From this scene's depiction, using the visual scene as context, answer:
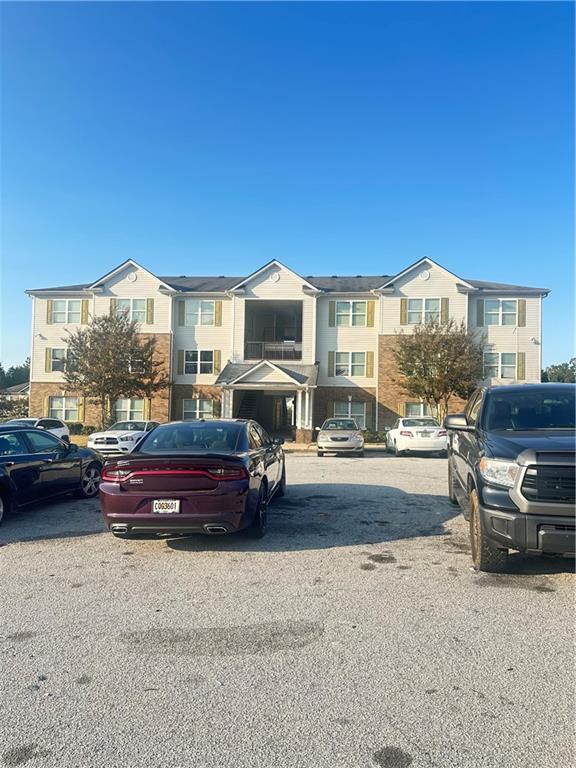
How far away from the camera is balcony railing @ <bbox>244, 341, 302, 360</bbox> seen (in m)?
32.0

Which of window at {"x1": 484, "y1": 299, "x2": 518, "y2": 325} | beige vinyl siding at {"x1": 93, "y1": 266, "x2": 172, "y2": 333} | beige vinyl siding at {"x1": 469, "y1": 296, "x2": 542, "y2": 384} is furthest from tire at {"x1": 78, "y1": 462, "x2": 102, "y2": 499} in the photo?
window at {"x1": 484, "y1": 299, "x2": 518, "y2": 325}

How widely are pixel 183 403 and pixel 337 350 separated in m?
9.85

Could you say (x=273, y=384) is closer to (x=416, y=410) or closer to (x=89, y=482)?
(x=416, y=410)

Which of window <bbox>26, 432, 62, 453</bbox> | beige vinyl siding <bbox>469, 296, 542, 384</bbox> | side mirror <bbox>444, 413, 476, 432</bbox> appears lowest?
window <bbox>26, 432, 62, 453</bbox>

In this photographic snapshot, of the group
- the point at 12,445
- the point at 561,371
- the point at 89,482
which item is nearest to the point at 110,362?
the point at 89,482

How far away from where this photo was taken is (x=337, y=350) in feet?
103

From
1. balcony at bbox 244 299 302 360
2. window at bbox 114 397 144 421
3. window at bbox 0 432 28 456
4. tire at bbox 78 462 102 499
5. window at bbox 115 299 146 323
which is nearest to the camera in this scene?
window at bbox 0 432 28 456

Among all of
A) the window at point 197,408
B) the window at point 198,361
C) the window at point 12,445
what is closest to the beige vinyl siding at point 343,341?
the window at point 198,361

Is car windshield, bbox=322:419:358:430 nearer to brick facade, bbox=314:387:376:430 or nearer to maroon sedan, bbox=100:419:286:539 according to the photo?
brick facade, bbox=314:387:376:430

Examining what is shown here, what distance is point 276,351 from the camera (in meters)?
32.4

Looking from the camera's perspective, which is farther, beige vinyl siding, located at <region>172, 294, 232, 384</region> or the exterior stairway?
the exterior stairway

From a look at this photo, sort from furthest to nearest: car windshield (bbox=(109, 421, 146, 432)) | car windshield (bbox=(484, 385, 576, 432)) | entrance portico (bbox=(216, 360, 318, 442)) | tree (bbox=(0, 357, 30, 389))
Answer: tree (bbox=(0, 357, 30, 389)), entrance portico (bbox=(216, 360, 318, 442)), car windshield (bbox=(109, 421, 146, 432)), car windshield (bbox=(484, 385, 576, 432))

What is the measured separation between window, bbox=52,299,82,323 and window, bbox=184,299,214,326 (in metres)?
6.97

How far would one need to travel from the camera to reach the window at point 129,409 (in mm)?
31828
